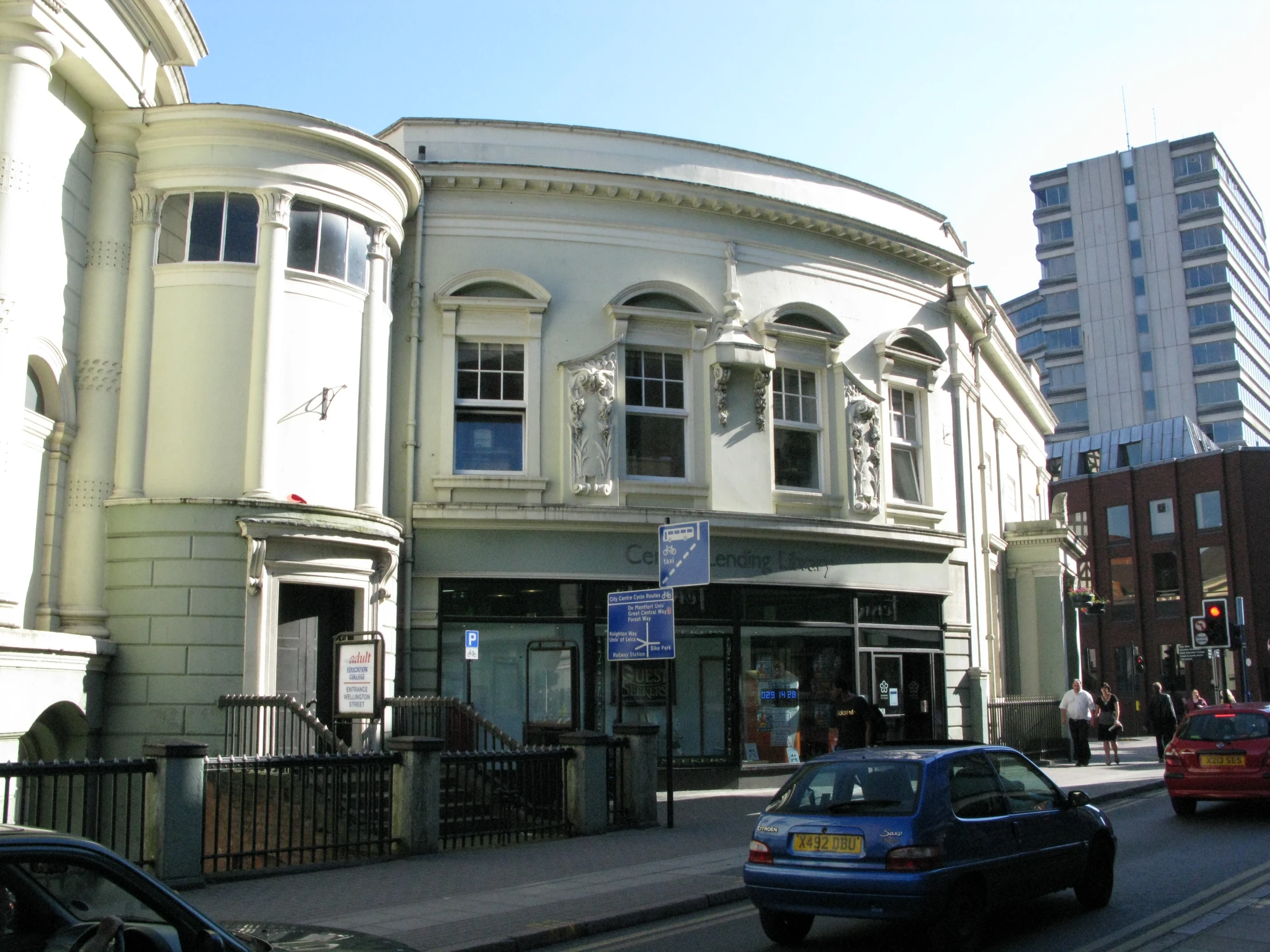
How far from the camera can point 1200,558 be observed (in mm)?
65812

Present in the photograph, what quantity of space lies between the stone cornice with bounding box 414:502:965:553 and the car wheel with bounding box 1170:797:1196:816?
706cm

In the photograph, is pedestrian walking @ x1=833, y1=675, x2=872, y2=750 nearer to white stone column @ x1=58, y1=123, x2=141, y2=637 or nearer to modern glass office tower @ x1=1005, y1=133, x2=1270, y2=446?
white stone column @ x1=58, y1=123, x2=141, y2=637

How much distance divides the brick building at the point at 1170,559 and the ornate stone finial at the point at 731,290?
48.1 meters

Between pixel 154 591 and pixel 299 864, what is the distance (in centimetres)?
561

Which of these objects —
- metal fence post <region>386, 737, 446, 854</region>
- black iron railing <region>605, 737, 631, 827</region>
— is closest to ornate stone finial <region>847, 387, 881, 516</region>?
black iron railing <region>605, 737, 631, 827</region>

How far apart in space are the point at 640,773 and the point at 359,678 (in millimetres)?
3841

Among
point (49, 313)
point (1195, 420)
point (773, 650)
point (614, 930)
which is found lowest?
point (614, 930)

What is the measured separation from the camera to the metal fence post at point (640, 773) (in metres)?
15.1

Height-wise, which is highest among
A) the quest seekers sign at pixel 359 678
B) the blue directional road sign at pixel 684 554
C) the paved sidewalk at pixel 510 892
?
the blue directional road sign at pixel 684 554

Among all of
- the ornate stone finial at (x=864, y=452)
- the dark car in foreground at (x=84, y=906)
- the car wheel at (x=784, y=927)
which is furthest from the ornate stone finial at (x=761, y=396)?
the dark car in foreground at (x=84, y=906)

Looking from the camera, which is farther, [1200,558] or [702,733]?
[1200,558]

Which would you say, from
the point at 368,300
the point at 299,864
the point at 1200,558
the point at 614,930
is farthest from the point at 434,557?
the point at 1200,558

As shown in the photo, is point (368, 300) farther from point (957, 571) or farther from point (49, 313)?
point (957, 571)

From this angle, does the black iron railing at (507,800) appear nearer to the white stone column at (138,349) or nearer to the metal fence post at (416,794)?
the metal fence post at (416,794)
